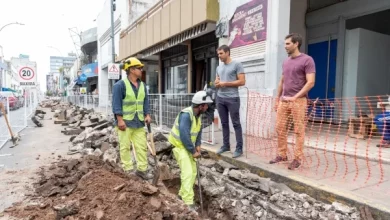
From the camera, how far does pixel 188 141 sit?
12.1 feet

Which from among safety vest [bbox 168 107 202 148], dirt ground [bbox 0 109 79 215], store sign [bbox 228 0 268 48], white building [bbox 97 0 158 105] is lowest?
dirt ground [bbox 0 109 79 215]

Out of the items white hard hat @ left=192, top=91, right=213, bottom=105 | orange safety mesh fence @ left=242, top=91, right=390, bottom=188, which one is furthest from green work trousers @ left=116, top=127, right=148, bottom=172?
orange safety mesh fence @ left=242, top=91, right=390, bottom=188

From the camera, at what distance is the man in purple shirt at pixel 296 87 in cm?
387

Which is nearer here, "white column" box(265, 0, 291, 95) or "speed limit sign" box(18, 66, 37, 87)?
"white column" box(265, 0, 291, 95)

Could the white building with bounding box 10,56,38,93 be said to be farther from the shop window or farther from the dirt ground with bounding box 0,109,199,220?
the dirt ground with bounding box 0,109,199,220

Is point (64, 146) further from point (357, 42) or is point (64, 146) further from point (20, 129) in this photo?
point (357, 42)

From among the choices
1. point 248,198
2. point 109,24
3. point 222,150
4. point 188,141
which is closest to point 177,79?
point 222,150

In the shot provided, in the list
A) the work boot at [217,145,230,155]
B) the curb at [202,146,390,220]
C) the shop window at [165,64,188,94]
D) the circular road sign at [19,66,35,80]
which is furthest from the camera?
the shop window at [165,64,188,94]

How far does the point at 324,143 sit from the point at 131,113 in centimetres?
372

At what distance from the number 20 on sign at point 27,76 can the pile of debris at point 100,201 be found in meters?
8.53

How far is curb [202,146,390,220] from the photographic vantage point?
278 cm

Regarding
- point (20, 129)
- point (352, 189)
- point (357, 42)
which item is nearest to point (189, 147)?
point (352, 189)

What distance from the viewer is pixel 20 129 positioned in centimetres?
1115

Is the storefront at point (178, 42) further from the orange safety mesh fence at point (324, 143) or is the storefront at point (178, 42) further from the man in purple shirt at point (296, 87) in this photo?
the man in purple shirt at point (296, 87)
